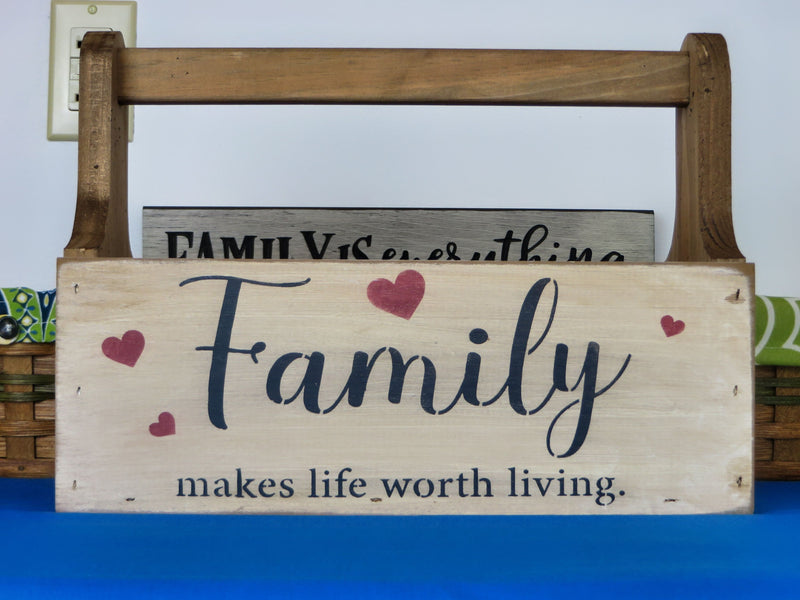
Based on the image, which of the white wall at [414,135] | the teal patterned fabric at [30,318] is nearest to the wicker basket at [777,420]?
the white wall at [414,135]

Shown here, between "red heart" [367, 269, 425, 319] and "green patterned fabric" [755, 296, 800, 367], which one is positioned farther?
"green patterned fabric" [755, 296, 800, 367]

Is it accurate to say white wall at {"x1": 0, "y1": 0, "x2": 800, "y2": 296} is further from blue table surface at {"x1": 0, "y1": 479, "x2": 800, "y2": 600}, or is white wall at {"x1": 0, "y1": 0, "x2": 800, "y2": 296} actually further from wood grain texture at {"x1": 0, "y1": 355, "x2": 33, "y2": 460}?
blue table surface at {"x1": 0, "y1": 479, "x2": 800, "y2": 600}

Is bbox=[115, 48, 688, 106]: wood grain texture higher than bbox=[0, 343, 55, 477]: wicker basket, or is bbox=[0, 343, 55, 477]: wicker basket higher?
bbox=[115, 48, 688, 106]: wood grain texture

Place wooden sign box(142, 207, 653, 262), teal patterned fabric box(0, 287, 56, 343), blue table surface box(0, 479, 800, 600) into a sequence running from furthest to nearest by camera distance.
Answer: wooden sign box(142, 207, 653, 262) → teal patterned fabric box(0, 287, 56, 343) → blue table surface box(0, 479, 800, 600)

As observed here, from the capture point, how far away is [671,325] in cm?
64

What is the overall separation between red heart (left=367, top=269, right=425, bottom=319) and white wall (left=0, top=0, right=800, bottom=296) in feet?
1.83

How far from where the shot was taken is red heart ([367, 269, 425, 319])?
0.63 meters

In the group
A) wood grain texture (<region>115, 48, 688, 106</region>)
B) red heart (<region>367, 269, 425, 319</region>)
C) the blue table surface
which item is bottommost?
the blue table surface

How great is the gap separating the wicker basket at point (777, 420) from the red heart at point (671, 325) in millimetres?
184

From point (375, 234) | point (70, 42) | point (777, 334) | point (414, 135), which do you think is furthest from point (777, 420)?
point (70, 42)

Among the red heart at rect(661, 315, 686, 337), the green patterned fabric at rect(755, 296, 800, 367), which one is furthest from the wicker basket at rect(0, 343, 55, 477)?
the green patterned fabric at rect(755, 296, 800, 367)

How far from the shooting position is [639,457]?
63 centimetres

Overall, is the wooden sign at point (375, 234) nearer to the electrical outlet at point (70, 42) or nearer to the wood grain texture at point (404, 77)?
the electrical outlet at point (70, 42)

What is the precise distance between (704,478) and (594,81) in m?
0.36
